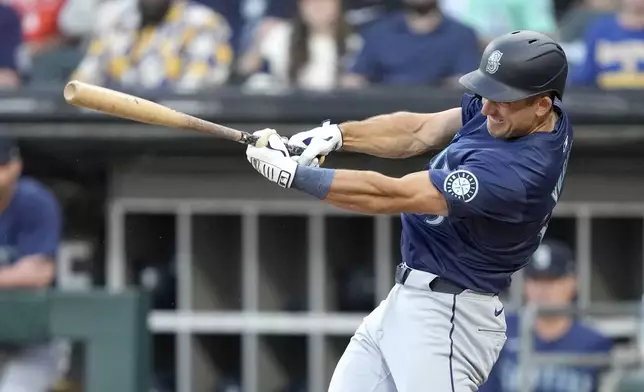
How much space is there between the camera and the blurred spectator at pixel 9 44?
321 inches

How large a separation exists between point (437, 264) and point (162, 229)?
4.01m

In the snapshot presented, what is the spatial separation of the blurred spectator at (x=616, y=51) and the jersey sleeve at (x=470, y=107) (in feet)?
8.39

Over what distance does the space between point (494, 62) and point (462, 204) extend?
1.56 feet

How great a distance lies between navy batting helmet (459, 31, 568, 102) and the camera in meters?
4.59

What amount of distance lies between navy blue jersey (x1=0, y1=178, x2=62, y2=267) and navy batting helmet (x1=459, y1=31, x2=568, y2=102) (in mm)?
3118

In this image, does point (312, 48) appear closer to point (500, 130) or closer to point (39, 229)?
point (39, 229)

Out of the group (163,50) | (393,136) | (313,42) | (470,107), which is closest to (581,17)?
(313,42)

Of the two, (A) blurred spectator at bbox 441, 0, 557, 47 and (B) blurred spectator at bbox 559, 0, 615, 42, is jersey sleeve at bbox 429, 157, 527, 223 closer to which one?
(A) blurred spectator at bbox 441, 0, 557, 47

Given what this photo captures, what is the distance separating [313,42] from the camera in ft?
25.7

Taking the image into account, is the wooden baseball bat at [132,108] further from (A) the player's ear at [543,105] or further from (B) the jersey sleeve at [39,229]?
(B) the jersey sleeve at [39,229]

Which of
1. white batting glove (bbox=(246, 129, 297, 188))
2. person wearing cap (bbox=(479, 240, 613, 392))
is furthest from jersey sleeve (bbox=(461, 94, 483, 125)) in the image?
person wearing cap (bbox=(479, 240, 613, 392))

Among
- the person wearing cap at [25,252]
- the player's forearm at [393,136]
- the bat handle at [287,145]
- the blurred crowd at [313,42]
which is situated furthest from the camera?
the blurred crowd at [313,42]

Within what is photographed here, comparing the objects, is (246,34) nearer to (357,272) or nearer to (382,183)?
(357,272)

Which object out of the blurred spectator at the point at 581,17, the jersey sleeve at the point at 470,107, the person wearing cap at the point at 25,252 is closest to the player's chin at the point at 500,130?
the jersey sleeve at the point at 470,107
